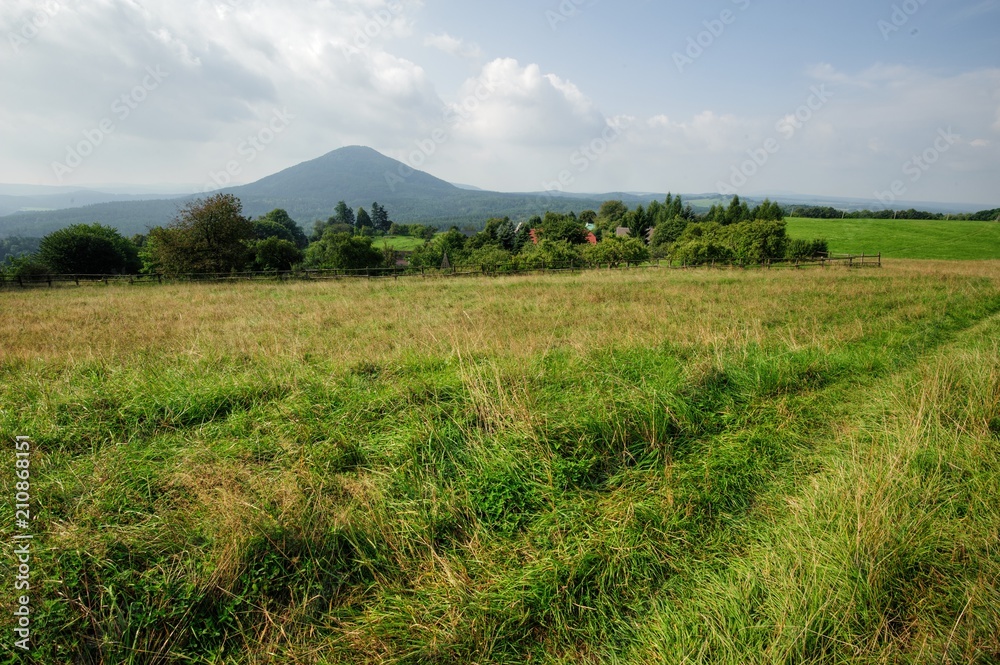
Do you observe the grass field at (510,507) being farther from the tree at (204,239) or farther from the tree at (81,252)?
the tree at (81,252)

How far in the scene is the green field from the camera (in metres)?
50.4

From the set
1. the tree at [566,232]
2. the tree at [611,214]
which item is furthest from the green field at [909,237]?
the tree at [611,214]

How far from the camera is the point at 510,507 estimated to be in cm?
344

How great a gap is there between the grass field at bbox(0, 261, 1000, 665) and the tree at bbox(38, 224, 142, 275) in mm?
63945

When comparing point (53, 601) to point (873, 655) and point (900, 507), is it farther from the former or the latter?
point (900, 507)

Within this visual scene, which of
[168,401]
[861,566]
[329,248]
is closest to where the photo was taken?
[861,566]

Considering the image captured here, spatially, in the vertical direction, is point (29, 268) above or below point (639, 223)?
below

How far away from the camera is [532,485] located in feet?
11.9

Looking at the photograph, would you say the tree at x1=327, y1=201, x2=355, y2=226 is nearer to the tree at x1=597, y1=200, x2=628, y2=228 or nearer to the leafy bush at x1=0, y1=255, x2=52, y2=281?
the tree at x1=597, y1=200, x2=628, y2=228

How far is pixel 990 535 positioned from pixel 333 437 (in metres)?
5.39

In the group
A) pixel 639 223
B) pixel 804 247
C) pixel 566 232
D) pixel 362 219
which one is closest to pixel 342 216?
pixel 362 219

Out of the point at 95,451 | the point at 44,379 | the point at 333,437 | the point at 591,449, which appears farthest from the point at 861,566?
the point at 44,379

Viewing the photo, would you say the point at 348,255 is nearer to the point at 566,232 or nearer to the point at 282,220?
the point at 566,232

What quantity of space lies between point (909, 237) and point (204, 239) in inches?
3529
